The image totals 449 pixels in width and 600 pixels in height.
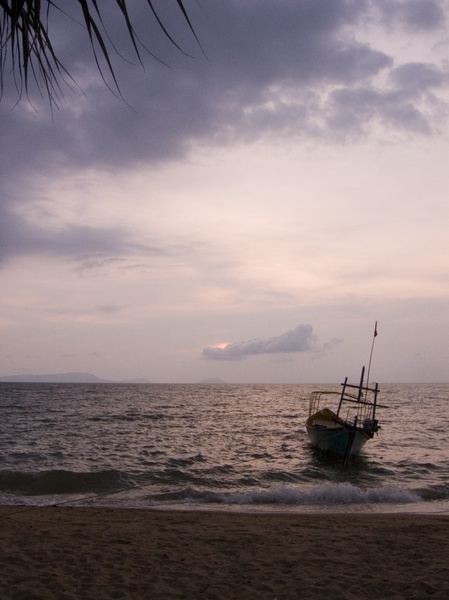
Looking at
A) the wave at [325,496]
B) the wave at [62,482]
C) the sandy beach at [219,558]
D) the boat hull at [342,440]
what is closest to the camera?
the sandy beach at [219,558]

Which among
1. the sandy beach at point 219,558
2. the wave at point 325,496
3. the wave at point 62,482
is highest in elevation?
the sandy beach at point 219,558

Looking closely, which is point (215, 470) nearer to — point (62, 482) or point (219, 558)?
point (62, 482)

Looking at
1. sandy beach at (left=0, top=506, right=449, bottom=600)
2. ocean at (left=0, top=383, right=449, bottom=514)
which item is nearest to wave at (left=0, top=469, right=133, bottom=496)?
ocean at (left=0, top=383, right=449, bottom=514)

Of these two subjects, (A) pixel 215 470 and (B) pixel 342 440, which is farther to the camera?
(B) pixel 342 440

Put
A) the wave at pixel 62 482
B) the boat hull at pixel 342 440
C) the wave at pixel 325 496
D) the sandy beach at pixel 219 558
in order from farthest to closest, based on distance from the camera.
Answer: the boat hull at pixel 342 440, the wave at pixel 62 482, the wave at pixel 325 496, the sandy beach at pixel 219 558

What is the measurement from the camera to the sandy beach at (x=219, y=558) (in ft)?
20.7

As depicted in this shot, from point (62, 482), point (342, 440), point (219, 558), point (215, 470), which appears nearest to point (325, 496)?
point (215, 470)

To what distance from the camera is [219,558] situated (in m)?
7.73

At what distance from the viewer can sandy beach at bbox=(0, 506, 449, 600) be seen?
20.7 ft

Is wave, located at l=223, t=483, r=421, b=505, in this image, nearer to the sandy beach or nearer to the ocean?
the ocean

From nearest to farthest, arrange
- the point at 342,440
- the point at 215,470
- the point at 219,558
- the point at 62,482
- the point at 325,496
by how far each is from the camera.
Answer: the point at 219,558, the point at 325,496, the point at 62,482, the point at 215,470, the point at 342,440

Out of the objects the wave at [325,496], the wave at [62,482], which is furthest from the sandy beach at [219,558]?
the wave at [62,482]

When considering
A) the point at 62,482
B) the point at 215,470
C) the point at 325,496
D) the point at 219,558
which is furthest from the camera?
the point at 215,470

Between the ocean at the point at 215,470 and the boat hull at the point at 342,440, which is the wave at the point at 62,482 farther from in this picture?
the boat hull at the point at 342,440
